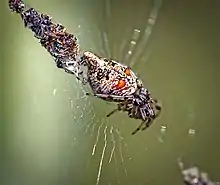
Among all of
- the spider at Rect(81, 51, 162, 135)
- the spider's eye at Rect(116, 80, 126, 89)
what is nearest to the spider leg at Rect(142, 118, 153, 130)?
the spider at Rect(81, 51, 162, 135)

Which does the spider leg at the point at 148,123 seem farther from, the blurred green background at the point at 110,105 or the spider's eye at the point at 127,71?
the spider's eye at the point at 127,71

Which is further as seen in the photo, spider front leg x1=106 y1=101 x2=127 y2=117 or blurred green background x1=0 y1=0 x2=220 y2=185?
spider front leg x1=106 y1=101 x2=127 y2=117

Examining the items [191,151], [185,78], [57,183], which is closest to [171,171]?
[191,151]

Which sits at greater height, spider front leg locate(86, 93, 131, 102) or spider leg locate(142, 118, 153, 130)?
spider front leg locate(86, 93, 131, 102)

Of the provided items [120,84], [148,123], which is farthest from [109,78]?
[148,123]

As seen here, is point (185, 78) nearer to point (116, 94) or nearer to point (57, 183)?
point (116, 94)

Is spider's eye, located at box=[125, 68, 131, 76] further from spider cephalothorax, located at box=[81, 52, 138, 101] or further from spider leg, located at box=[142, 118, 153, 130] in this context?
spider leg, located at box=[142, 118, 153, 130]

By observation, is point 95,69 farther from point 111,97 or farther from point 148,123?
point 148,123

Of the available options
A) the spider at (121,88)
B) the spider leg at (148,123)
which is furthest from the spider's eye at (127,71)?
the spider leg at (148,123)
